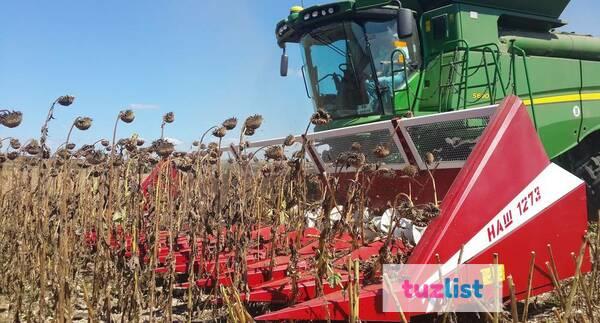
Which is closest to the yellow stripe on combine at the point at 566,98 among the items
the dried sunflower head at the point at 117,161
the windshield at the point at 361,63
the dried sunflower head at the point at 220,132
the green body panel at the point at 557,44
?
the green body panel at the point at 557,44

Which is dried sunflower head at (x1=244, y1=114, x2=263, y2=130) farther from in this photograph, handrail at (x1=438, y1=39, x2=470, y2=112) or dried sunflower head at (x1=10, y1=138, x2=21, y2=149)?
handrail at (x1=438, y1=39, x2=470, y2=112)

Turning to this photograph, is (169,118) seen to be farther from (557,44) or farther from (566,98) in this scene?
(557,44)

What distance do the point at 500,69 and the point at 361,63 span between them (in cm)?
119

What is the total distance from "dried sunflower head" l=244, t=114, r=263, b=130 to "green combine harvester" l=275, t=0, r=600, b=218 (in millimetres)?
2099

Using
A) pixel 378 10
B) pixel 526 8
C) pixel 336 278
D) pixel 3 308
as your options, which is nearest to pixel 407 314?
pixel 336 278

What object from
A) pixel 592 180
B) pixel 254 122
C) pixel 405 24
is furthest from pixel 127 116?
pixel 592 180

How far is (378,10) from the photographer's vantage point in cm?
445

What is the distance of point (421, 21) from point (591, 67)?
2.03 m

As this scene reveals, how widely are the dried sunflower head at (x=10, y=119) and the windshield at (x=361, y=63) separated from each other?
2990mm

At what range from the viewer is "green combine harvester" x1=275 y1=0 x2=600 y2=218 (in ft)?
14.4

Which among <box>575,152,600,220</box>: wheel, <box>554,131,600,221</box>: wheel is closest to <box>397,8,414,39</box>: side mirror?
<box>554,131,600,221</box>: wheel

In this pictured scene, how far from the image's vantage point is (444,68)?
14.7 ft

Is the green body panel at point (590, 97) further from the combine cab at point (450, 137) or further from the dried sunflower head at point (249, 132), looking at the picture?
the dried sunflower head at point (249, 132)

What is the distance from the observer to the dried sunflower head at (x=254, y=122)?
228cm
